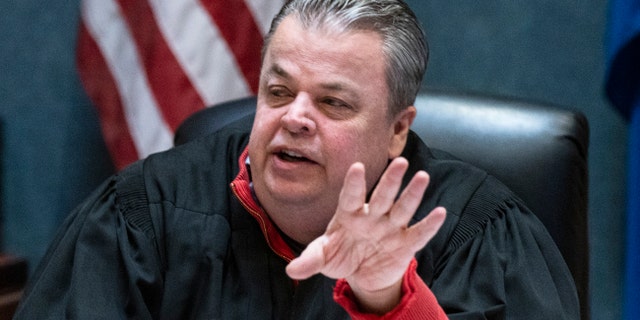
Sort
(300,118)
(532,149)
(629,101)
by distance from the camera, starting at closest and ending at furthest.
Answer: (300,118) < (532,149) < (629,101)

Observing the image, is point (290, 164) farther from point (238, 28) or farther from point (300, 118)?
point (238, 28)

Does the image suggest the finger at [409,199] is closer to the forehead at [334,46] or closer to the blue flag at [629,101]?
the forehead at [334,46]

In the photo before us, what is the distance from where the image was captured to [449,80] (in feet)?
7.50

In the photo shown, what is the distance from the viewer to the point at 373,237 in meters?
1.00

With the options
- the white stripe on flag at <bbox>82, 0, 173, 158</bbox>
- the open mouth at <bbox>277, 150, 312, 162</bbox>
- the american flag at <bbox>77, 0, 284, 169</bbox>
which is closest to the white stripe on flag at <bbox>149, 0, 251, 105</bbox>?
the american flag at <bbox>77, 0, 284, 169</bbox>

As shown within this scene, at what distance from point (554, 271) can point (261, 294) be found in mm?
443

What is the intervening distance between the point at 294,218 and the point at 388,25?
12.5 inches

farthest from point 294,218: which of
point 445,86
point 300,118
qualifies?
point 445,86

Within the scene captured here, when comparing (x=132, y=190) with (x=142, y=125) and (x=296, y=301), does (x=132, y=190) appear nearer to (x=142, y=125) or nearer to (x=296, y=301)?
(x=296, y=301)

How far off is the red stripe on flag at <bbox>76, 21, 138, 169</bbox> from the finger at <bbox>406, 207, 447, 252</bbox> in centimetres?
142

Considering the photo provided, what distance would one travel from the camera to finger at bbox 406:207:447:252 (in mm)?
971

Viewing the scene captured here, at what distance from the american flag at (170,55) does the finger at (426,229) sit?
1.29m

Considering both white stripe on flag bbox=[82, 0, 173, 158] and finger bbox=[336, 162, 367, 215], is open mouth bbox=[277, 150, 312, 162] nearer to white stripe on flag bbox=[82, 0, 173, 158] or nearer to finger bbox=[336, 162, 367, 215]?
finger bbox=[336, 162, 367, 215]

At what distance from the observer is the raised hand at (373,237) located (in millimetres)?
951
